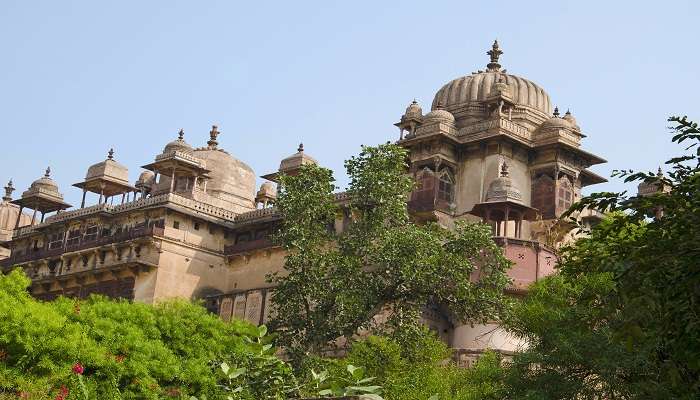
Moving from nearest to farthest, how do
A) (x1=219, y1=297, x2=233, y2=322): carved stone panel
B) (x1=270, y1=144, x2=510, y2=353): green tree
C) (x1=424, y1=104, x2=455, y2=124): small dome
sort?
(x1=270, y1=144, x2=510, y2=353): green tree → (x1=424, y1=104, x2=455, y2=124): small dome → (x1=219, y1=297, x2=233, y2=322): carved stone panel

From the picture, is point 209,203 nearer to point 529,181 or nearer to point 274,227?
point 274,227

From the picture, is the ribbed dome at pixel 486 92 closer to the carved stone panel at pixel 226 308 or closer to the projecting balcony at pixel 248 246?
the projecting balcony at pixel 248 246

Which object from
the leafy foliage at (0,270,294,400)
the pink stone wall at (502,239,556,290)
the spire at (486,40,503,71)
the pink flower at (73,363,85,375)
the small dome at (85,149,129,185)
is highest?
the spire at (486,40,503,71)

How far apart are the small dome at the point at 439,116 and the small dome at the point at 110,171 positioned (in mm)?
15390

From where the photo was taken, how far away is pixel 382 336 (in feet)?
80.6

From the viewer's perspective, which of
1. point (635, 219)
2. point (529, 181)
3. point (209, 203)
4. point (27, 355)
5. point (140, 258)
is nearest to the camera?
point (635, 219)

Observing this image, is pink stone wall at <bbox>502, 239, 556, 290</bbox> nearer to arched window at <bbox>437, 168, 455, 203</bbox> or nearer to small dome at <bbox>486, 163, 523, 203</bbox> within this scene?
small dome at <bbox>486, 163, 523, 203</bbox>

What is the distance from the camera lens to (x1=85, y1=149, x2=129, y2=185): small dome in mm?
46969

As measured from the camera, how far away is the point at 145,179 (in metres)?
53.8

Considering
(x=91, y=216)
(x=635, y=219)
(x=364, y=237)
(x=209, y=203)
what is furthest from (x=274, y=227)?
(x=635, y=219)

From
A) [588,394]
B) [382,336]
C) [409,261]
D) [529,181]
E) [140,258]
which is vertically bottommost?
[588,394]

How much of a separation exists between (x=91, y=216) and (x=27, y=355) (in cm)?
2333

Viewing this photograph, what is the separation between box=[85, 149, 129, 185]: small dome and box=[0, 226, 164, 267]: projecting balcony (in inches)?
137

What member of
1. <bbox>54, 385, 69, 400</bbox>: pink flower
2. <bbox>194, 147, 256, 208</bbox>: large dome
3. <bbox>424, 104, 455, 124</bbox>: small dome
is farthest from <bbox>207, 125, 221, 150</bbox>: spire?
<bbox>54, 385, 69, 400</bbox>: pink flower
